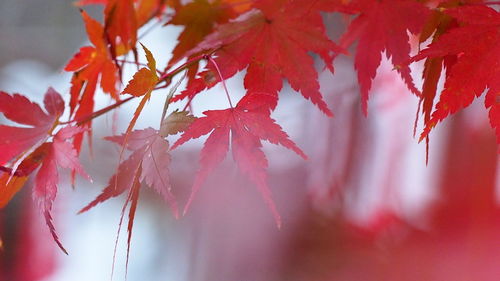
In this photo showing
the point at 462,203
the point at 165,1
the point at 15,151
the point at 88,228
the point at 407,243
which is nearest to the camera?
the point at 15,151

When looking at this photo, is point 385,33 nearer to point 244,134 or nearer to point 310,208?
point 244,134

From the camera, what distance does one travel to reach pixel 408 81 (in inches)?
18.2

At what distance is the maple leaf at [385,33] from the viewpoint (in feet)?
1.53

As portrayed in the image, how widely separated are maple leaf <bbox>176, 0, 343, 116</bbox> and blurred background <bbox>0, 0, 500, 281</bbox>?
1407 millimetres

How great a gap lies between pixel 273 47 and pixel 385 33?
10cm

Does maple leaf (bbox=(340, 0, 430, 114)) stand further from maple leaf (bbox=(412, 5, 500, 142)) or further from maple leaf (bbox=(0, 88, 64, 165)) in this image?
maple leaf (bbox=(0, 88, 64, 165))

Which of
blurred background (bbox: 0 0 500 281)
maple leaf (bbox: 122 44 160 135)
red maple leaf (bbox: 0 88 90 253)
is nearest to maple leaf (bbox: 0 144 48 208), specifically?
red maple leaf (bbox: 0 88 90 253)

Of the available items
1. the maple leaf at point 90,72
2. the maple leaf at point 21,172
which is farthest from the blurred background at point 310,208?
the maple leaf at point 21,172

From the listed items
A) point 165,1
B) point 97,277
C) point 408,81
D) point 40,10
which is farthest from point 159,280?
point 408,81

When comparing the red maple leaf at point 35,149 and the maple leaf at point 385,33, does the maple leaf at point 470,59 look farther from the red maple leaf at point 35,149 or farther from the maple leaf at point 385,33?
the red maple leaf at point 35,149

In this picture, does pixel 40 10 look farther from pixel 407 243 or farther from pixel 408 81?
pixel 408 81

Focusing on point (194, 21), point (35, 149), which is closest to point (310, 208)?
point (194, 21)

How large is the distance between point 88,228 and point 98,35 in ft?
5.65

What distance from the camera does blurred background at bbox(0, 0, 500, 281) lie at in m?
1.88
